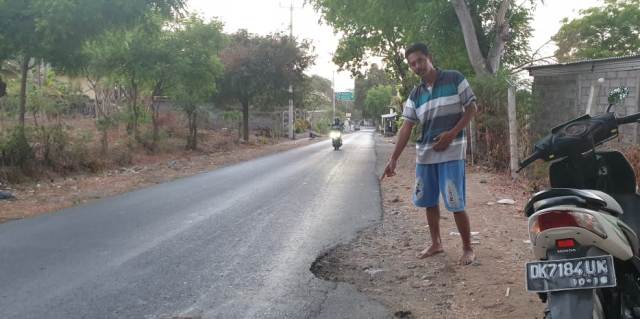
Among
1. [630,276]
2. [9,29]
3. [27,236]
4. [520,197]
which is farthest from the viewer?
[9,29]

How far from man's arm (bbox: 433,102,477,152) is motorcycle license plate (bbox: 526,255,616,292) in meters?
2.09

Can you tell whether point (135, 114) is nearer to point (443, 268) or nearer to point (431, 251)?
point (431, 251)

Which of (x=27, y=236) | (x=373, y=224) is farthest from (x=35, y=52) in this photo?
(x=373, y=224)

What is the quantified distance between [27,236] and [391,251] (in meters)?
4.21

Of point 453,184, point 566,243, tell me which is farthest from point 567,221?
point 453,184

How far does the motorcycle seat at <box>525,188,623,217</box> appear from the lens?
2.59m

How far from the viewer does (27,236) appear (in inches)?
258

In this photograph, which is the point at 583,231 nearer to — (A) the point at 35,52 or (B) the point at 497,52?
(A) the point at 35,52

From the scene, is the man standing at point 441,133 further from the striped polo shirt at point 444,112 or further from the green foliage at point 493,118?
the green foliage at point 493,118

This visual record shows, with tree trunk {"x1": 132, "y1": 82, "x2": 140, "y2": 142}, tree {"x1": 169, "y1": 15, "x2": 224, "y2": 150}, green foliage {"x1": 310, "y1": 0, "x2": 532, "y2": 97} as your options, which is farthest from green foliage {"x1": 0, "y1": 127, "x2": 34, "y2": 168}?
green foliage {"x1": 310, "y1": 0, "x2": 532, "y2": 97}

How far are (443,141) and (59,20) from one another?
9.23 meters

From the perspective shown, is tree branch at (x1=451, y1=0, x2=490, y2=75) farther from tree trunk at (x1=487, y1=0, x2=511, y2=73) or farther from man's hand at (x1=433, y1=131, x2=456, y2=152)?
man's hand at (x1=433, y1=131, x2=456, y2=152)

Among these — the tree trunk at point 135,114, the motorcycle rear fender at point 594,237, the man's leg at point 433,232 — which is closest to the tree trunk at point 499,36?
the man's leg at point 433,232

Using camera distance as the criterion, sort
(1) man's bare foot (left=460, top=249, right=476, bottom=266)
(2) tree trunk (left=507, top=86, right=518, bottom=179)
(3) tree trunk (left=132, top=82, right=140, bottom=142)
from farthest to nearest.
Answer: (3) tree trunk (left=132, top=82, right=140, bottom=142) < (2) tree trunk (left=507, top=86, right=518, bottom=179) < (1) man's bare foot (left=460, top=249, right=476, bottom=266)
